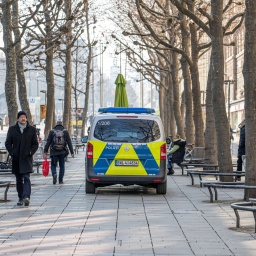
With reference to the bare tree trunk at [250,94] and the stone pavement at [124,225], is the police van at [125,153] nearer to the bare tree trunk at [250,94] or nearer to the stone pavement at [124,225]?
the stone pavement at [124,225]

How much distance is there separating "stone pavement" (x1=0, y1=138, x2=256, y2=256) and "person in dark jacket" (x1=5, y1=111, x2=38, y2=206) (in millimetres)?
351

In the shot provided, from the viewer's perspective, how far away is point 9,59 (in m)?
26.5

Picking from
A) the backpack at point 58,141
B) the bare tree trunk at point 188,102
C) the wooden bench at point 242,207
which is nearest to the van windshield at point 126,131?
the backpack at point 58,141

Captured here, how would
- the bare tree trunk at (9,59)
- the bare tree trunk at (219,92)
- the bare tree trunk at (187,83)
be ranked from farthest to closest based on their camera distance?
the bare tree trunk at (187,83) < the bare tree trunk at (9,59) < the bare tree trunk at (219,92)

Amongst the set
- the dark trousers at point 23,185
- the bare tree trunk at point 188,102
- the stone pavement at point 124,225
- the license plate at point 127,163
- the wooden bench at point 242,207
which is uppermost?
the bare tree trunk at point 188,102

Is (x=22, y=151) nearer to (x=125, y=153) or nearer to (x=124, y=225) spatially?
(x=125, y=153)

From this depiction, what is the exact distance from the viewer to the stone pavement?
10.9m

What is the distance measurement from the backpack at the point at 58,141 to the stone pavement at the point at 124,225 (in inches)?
112

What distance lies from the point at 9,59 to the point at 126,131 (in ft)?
24.9

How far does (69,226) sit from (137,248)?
8.37 ft

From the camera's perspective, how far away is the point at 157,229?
42.2ft

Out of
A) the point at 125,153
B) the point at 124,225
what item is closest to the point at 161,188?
the point at 125,153

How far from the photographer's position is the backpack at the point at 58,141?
2345cm

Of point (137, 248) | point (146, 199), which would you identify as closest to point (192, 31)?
point (146, 199)
